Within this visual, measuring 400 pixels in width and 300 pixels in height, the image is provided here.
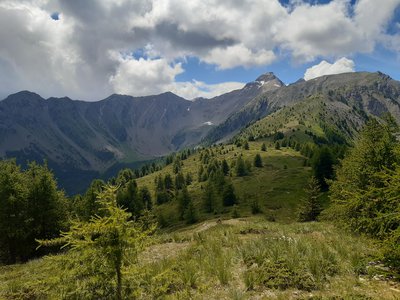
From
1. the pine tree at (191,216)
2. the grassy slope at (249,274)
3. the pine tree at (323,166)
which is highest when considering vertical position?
the grassy slope at (249,274)

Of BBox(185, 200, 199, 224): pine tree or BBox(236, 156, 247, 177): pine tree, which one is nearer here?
BBox(185, 200, 199, 224): pine tree

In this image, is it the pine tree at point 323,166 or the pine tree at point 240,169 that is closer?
the pine tree at point 323,166

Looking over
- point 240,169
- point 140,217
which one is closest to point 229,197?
Result: point 240,169

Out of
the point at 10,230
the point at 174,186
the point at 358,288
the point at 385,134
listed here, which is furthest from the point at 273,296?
the point at 174,186

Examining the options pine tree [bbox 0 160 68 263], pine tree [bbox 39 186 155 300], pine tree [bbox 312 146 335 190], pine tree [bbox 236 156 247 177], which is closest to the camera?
pine tree [bbox 39 186 155 300]

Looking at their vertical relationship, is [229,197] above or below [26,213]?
below

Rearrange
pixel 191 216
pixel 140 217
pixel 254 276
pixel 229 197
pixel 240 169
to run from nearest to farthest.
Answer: pixel 254 276
pixel 140 217
pixel 191 216
pixel 229 197
pixel 240 169

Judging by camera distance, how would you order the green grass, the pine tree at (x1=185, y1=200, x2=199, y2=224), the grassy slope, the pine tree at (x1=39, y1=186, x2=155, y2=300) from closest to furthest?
1. the pine tree at (x1=39, y1=186, x2=155, y2=300)
2. the grassy slope
3. the pine tree at (x1=185, y1=200, x2=199, y2=224)
4. the green grass

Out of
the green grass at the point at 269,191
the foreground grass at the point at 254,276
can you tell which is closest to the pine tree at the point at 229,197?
the green grass at the point at 269,191

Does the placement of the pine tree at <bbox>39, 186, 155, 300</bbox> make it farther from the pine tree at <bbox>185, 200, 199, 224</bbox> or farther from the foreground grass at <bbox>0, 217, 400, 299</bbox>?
the pine tree at <bbox>185, 200, 199, 224</bbox>

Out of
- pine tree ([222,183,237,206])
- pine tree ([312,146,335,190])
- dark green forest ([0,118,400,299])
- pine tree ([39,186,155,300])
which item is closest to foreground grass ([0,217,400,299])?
dark green forest ([0,118,400,299])

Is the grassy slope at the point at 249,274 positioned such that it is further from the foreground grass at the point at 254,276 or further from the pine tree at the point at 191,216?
the pine tree at the point at 191,216

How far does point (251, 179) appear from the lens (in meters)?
144

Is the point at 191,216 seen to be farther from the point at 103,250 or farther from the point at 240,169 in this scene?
the point at 103,250
